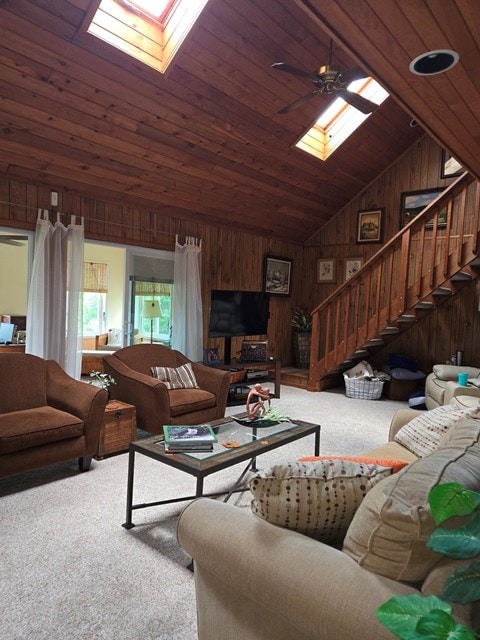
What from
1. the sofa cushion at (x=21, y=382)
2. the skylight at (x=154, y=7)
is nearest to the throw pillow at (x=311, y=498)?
the sofa cushion at (x=21, y=382)

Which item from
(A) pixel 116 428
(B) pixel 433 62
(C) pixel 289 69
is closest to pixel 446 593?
(B) pixel 433 62

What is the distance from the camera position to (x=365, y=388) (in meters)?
5.90

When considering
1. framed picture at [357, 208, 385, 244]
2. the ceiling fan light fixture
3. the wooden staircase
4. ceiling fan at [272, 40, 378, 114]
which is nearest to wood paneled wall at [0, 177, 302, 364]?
the wooden staircase

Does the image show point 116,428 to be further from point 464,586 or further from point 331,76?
point 331,76

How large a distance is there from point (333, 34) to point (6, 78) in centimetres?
268

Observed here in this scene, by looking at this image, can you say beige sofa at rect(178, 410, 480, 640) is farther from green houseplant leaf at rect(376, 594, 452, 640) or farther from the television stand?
the television stand

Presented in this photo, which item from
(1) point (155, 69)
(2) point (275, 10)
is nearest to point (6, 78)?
(1) point (155, 69)

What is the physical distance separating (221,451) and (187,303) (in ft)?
11.4

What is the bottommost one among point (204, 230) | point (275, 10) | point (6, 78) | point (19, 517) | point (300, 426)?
point (19, 517)

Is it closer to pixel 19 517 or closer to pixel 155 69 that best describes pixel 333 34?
pixel 155 69

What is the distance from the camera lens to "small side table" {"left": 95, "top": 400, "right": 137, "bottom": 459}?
3311 mm

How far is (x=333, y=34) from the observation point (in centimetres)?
173

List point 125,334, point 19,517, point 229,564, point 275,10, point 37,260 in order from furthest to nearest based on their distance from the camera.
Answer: point 125,334 → point 37,260 → point 275,10 → point 19,517 → point 229,564

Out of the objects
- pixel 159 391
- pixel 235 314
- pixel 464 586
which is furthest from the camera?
pixel 235 314
